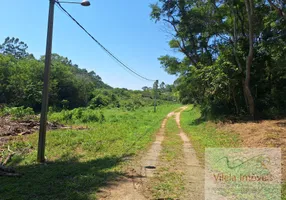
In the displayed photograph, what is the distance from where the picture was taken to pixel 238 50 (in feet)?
53.9

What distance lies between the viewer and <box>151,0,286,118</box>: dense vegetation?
48.6 ft

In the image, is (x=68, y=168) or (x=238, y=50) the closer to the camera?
(x=68, y=168)

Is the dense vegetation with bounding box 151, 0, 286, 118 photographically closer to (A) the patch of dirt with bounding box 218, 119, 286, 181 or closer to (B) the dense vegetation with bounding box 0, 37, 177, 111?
(A) the patch of dirt with bounding box 218, 119, 286, 181

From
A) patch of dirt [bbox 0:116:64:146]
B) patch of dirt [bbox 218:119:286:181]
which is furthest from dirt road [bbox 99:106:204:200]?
patch of dirt [bbox 0:116:64:146]

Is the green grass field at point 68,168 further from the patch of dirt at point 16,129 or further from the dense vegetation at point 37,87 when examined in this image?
the dense vegetation at point 37,87

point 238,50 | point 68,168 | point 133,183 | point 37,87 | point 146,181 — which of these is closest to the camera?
point 133,183

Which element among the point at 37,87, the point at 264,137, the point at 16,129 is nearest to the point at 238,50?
the point at 264,137

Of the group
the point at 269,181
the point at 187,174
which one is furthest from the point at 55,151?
the point at 269,181

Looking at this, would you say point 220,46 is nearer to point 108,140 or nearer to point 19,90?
point 108,140

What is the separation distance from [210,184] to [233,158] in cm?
245

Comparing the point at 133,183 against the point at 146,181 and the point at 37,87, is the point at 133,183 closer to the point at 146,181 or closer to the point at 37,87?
the point at 146,181

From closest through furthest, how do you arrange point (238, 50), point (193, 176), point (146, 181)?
point (146, 181) → point (193, 176) → point (238, 50)

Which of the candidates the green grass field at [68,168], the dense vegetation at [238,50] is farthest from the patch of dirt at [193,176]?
the dense vegetation at [238,50]

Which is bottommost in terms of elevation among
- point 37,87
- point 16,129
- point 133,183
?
point 16,129
